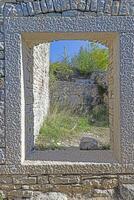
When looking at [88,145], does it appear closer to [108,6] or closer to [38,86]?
[108,6]

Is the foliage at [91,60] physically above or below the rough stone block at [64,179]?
above

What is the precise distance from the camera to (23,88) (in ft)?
13.8

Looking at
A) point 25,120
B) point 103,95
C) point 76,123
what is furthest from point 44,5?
point 103,95

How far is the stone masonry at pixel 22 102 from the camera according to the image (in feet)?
13.1

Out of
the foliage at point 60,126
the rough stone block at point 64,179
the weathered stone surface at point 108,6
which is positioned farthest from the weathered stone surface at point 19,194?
the foliage at point 60,126

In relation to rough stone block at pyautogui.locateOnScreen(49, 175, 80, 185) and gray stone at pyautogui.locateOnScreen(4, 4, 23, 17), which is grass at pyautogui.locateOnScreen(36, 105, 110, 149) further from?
gray stone at pyautogui.locateOnScreen(4, 4, 23, 17)

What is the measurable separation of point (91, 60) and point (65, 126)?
8.41 metres

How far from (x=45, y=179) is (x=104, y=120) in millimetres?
7724

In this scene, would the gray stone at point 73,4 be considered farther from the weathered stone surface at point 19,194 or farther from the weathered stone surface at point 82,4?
the weathered stone surface at point 19,194

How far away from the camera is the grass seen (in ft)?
26.9

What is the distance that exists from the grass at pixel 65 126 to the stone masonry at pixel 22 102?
Result: 2579 millimetres

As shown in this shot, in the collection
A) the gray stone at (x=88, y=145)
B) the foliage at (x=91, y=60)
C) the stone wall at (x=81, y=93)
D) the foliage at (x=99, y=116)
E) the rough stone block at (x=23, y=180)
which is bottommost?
the rough stone block at (x=23, y=180)

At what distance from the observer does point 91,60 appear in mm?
17719

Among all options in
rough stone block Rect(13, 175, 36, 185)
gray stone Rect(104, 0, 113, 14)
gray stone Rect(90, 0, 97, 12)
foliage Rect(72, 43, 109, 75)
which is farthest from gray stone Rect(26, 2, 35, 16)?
foliage Rect(72, 43, 109, 75)
